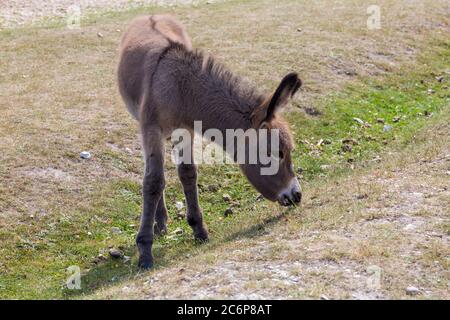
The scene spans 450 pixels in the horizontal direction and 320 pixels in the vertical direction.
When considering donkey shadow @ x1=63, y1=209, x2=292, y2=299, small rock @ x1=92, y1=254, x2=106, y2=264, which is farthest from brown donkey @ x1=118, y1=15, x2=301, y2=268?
small rock @ x1=92, y1=254, x2=106, y2=264

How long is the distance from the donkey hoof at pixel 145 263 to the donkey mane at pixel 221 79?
2.00 m

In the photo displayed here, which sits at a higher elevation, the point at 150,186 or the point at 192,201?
the point at 150,186

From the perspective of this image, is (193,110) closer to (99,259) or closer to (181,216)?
(99,259)

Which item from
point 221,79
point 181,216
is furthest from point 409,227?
point 181,216

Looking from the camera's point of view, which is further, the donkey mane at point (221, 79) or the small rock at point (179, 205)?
the small rock at point (179, 205)

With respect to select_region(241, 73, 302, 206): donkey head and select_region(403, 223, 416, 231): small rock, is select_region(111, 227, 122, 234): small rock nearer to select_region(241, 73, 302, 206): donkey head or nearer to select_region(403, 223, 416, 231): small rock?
select_region(241, 73, 302, 206): donkey head

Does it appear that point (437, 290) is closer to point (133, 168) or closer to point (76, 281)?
point (76, 281)

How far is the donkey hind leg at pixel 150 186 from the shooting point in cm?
809

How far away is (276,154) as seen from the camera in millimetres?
7617

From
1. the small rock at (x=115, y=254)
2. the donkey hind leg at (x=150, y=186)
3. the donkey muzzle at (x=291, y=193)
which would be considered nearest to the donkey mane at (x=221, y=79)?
the donkey hind leg at (x=150, y=186)

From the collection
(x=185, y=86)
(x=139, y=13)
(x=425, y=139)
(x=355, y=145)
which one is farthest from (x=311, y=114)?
(x=139, y=13)

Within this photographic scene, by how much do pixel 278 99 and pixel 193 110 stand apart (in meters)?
1.13

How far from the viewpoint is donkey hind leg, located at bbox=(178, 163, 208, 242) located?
885cm

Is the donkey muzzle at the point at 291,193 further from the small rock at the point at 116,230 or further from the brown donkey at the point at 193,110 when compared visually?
the small rock at the point at 116,230
